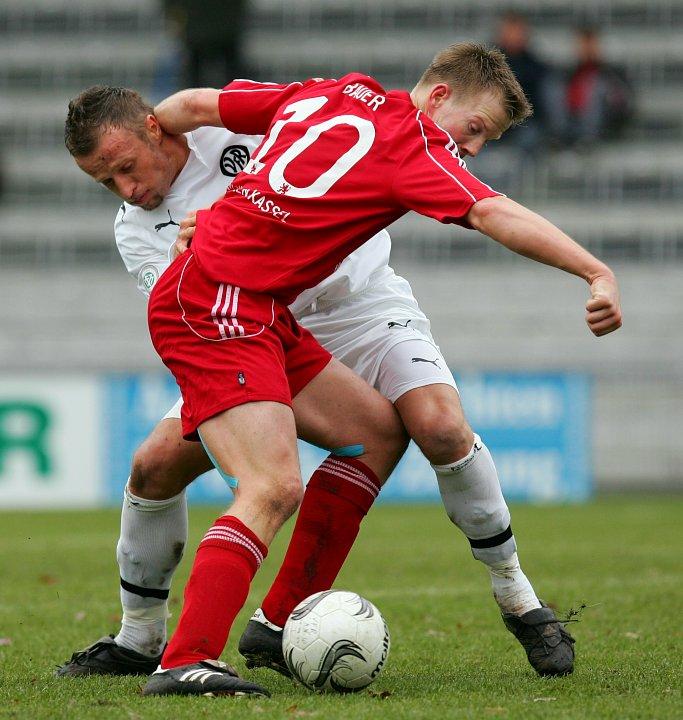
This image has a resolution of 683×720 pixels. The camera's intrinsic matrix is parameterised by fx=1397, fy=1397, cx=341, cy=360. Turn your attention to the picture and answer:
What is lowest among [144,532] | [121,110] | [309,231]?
[144,532]

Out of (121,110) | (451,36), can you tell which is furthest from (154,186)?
(451,36)

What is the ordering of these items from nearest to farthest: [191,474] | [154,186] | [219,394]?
Result: [219,394] < [191,474] < [154,186]

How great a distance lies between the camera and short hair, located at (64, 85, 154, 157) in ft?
15.1

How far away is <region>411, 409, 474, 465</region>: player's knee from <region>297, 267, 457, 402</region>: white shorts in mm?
157

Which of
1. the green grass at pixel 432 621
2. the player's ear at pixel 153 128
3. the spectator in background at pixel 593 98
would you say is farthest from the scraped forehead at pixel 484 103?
the spectator in background at pixel 593 98

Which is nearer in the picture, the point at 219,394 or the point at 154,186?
the point at 219,394

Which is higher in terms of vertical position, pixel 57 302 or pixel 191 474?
pixel 191 474

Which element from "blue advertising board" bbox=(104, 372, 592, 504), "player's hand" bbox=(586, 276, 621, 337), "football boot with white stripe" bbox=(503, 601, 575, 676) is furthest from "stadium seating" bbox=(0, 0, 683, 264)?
"player's hand" bbox=(586, 276, 621, 337)

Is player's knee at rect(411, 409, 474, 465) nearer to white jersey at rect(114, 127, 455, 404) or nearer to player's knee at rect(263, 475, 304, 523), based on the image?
white jersey at rect(114, 127, 455, 404)

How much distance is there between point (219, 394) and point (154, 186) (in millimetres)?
1216

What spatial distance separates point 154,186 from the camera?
4.84 m

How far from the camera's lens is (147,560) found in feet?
15.2

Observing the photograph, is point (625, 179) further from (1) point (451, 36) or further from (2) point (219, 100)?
(2) point (219, 100)

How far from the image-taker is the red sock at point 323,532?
4.48 metres
